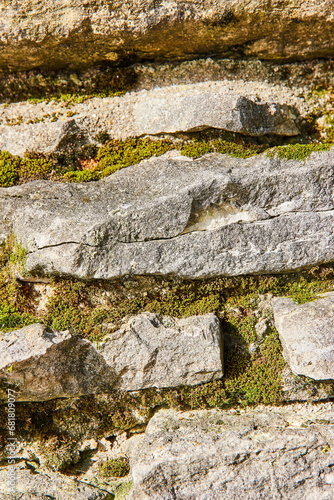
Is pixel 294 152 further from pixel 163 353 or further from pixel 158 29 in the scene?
pixel 163 353

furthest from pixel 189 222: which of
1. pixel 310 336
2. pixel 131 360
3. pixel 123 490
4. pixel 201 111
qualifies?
pixel 123 490

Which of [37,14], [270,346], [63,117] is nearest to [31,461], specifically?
[270,346]

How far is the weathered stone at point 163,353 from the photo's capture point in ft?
18.7

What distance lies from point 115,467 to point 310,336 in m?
3.79

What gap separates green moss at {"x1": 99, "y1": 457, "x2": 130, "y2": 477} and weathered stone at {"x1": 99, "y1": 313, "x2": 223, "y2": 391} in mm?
1338

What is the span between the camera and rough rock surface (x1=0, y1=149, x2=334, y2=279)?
564 cm

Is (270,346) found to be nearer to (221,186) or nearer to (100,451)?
(221,186)

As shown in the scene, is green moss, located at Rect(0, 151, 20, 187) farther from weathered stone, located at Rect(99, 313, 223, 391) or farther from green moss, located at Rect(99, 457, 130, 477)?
green moss, located at Rect(99, 457, 130, 477)

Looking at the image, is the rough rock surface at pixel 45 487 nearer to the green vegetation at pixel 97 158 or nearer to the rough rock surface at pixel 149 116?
the green vegetation at pixel 97 158

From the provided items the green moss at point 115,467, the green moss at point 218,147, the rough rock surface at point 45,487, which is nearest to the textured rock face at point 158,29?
the green moss at point 218,147

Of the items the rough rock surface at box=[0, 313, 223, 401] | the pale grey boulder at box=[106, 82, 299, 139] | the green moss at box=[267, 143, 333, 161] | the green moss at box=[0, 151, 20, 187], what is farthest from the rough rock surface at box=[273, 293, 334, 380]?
the green moss at box=[0, 151, 20, 187]

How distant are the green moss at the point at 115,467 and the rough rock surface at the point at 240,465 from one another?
70 centimetres

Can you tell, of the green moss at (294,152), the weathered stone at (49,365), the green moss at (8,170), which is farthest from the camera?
the green moss at (8,170)

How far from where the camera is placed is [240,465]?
5.27 meters
